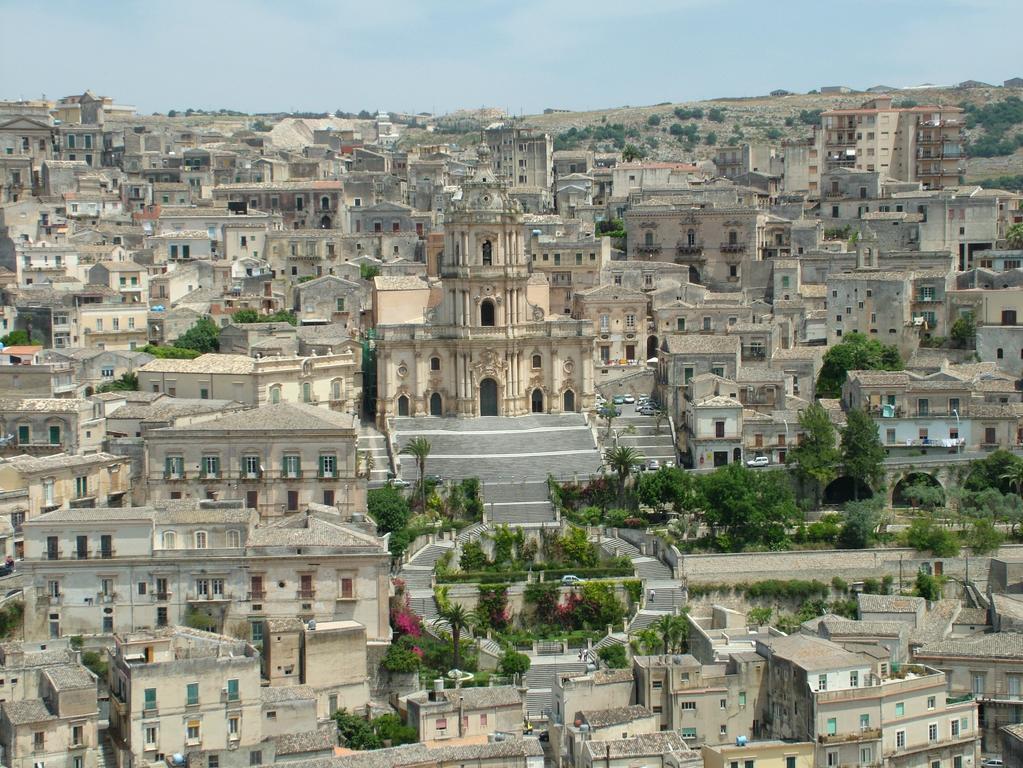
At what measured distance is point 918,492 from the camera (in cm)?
7425

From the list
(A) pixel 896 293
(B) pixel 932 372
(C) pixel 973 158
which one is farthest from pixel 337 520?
(C) pixel 973 158

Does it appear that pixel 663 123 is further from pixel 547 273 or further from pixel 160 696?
pixel 160 696

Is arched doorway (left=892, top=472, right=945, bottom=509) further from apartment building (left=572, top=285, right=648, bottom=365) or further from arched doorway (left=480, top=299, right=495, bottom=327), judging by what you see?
arched doorway (left=480, top=299, right=495, bottom=327)

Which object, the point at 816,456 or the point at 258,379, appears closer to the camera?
the point at 816,456

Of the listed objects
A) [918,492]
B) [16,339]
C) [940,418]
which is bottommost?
[918,492]

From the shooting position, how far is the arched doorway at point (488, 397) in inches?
3273

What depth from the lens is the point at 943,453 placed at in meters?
76.1

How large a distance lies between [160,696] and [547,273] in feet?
147

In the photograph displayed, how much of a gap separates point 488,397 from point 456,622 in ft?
71.5

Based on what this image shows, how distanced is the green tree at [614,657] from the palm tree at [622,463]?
428 inches

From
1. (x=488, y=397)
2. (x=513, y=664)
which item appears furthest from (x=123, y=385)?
(x=513, y=664)

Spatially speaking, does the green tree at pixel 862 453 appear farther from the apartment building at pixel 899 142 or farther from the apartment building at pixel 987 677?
the apartment building at pixel 899 142

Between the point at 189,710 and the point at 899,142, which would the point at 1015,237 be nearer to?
the point at 899,142

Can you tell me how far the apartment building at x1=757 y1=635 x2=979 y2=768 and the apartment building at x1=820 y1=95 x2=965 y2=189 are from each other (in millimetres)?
60402
